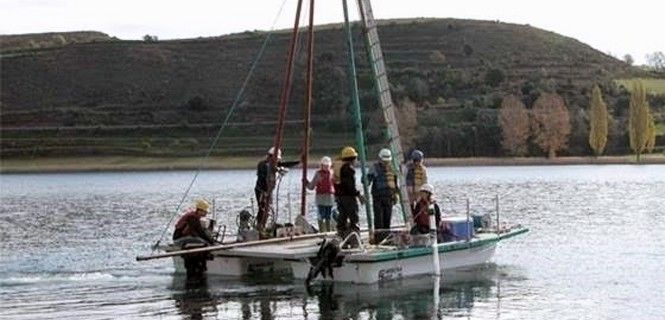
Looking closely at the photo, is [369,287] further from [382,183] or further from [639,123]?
[639,123]

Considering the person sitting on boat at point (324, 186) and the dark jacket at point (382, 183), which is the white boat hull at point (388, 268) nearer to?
the dark jacket at point (382, 183)

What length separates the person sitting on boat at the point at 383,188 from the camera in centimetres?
3012

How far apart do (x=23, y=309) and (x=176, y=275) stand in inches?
245

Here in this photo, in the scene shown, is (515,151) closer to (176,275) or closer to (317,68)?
(317,68)

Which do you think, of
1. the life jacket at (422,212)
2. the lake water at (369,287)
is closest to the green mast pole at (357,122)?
the life jacket at (422,212)

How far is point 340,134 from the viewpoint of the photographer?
5763 inches

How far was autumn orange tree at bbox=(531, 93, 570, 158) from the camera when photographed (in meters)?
136

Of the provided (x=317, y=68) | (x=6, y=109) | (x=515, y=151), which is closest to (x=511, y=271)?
(x=515, y=151)

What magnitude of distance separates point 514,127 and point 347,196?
4258 inches

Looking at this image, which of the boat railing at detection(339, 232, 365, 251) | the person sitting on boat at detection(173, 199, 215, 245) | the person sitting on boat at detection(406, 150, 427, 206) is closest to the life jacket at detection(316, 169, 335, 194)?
the person sitting on boat at detection(406, 150, 427, 206)

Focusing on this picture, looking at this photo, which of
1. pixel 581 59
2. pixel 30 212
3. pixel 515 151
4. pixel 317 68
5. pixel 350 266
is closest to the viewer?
pixel 350 266

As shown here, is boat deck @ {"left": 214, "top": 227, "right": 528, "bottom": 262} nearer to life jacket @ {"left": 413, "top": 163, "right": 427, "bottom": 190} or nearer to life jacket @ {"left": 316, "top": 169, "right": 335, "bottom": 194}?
life jacket @ {"left": 316, "top": 169, "right": 335, "bottom": 194}

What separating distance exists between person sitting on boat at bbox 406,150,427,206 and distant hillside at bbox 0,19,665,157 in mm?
97400

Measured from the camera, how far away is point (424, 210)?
95.0 feet
